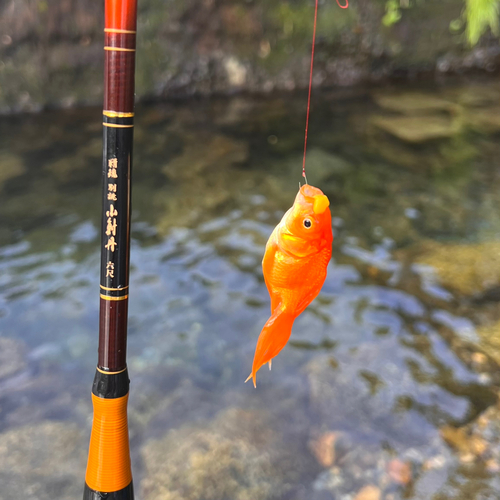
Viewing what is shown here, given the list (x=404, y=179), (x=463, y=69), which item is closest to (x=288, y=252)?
(x=404, y=179)

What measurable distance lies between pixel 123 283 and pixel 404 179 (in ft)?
17.1

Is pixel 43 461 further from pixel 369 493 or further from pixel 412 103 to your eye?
pixel 412 103

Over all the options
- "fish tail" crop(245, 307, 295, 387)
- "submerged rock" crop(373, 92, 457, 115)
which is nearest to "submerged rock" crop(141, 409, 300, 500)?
"fish tail" crop(245, 307, 295, 387)

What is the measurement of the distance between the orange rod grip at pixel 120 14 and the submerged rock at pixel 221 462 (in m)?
2.25

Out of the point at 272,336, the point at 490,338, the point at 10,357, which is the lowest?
the point at 10,357

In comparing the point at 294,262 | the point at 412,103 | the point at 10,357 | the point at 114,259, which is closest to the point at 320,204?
the point at 294,262

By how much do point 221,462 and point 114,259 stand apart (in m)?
1.68

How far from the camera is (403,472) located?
2.97 m

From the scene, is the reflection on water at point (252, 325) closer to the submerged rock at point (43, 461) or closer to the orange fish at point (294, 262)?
the submerged rock at point (43, 461)

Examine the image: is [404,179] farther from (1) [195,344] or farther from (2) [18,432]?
(2) [18,432]

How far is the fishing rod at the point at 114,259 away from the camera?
1647 millimetres

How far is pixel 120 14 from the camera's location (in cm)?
162

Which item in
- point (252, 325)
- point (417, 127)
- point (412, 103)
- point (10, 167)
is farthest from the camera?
point (412, 103)

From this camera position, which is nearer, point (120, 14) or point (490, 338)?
point (120, 14)
